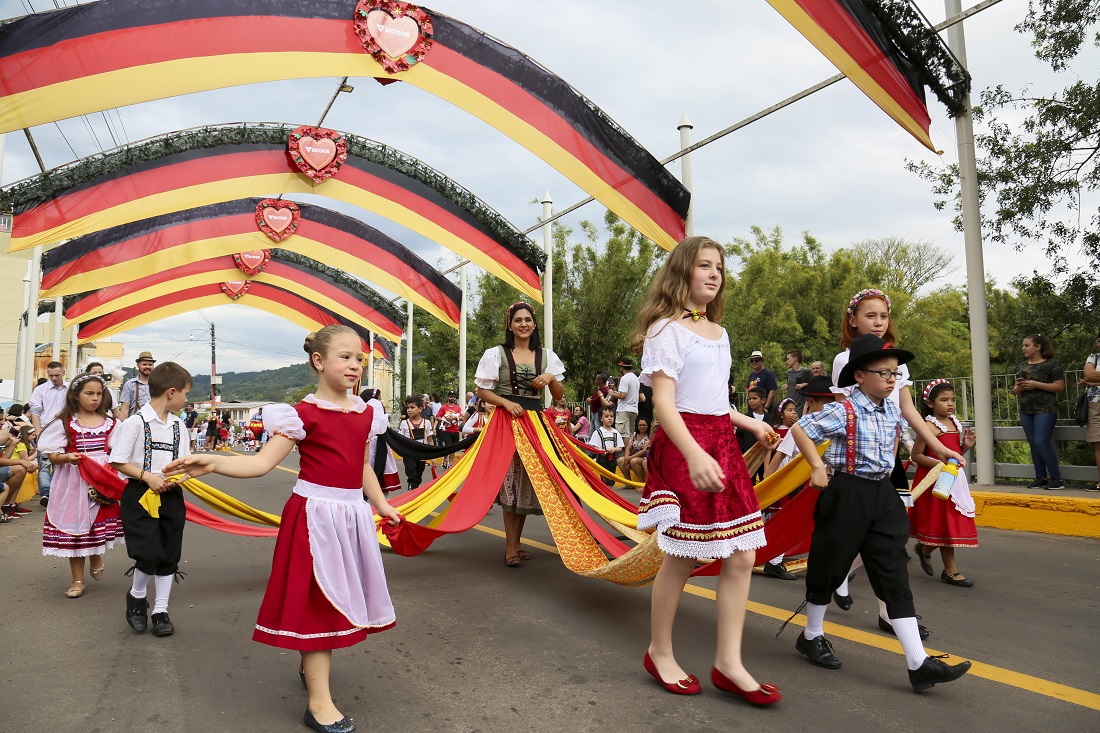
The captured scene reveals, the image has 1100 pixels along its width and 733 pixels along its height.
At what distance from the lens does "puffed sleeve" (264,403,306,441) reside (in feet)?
10.0

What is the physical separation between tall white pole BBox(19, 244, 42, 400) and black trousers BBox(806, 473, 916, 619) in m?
15.4

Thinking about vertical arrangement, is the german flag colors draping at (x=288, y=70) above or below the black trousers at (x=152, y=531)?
above

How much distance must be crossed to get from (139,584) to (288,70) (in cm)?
839

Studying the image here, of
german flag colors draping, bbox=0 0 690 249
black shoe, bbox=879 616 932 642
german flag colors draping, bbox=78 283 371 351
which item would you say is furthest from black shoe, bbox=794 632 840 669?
german flag colors draping, bbox=78 283 371 351

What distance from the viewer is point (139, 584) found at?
4.49 metres

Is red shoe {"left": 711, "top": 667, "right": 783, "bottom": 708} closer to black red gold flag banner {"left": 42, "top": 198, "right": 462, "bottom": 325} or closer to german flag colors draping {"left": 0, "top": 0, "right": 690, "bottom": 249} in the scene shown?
german flag colors draping {"left": 0, "top": 0, "right": 690, "bottom": 249}

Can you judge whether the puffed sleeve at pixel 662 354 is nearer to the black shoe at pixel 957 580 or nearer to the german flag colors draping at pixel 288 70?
the black shoe at pixel 957 580

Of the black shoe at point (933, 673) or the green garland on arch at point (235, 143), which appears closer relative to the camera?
the black shoe at point (933, 673)

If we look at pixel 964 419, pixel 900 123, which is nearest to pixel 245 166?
pixel 900 123

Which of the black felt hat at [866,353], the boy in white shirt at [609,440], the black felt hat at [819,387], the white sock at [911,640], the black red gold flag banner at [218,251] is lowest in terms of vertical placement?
the white sock at [911,640]

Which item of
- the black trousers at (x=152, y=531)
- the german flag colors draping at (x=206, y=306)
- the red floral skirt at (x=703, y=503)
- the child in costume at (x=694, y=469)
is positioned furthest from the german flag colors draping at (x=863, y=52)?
the german flag colors draping at (x=206, y=306)

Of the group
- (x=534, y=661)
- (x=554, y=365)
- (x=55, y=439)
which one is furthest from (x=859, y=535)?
(x=55, y=439)

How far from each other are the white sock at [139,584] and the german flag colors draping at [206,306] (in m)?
19.1

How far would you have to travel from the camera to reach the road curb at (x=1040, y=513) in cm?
712
